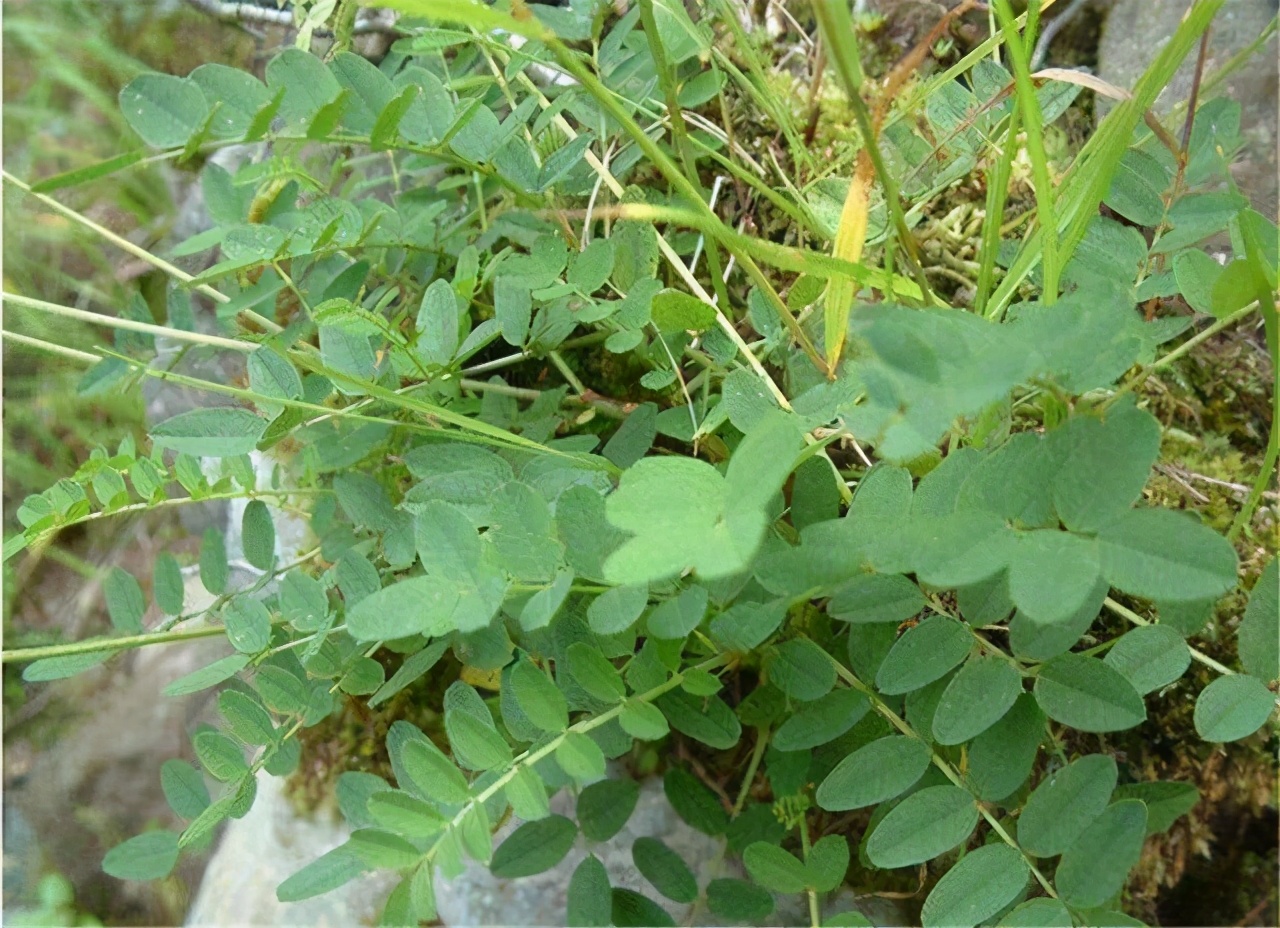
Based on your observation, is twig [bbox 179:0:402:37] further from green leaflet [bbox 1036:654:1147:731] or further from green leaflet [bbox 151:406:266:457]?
green leaflet [bbox 1036:654:1147:731]

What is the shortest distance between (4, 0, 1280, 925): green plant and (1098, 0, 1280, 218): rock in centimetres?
19

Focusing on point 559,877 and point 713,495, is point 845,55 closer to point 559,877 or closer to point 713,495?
point 713,495

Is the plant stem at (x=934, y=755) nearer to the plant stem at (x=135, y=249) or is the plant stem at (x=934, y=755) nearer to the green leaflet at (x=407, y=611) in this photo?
the green leaflet at (x=407, y=611)

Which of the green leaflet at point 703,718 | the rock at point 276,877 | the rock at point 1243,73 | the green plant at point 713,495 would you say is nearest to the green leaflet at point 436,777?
the green plant at point 713,495

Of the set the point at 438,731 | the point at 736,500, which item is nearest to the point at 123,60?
the point at 438,731

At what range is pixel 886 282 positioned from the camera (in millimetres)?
577

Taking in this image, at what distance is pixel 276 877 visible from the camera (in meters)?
1.18

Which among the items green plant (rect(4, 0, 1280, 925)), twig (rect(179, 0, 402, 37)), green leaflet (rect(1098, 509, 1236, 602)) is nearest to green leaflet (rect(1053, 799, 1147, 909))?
green plant (rect(4, 0, 1280, 925))

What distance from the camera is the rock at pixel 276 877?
1.11m

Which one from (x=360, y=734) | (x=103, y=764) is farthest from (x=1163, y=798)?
(x=103, y=764)

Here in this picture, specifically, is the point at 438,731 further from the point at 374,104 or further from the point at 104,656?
the point at 374,104

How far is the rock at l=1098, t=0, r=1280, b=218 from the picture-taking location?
1015 mm

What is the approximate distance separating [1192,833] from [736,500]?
0.79 meters

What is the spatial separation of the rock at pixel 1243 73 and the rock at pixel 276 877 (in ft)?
4.44
